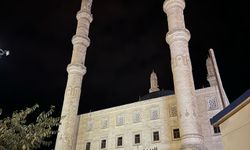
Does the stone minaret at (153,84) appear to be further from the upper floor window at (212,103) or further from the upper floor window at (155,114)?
the upper floor window at (212,103)

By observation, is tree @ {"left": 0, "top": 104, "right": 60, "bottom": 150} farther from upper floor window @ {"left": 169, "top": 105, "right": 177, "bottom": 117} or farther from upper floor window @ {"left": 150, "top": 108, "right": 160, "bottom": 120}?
upper floor window @ {"left": 150, "top": 108, "right": 160, "bottom": 120}

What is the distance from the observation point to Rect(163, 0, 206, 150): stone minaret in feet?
57.1

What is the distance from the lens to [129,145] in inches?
893

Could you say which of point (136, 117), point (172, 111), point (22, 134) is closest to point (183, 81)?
point (172, 111)

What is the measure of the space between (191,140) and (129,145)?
23.9ft

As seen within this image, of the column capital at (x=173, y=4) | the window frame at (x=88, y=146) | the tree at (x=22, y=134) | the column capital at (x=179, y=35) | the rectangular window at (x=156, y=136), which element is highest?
the column capital at (x=173, y=4)

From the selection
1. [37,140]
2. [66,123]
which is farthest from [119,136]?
[37,140]

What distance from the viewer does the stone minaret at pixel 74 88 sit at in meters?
22.9

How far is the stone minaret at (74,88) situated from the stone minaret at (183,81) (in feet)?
33.1

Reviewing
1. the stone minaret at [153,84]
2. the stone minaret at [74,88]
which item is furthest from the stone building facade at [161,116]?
the stone minaret at [153,84]

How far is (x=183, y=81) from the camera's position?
19.5m

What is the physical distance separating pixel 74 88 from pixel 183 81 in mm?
11501

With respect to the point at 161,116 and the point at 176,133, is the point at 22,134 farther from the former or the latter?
the point at 161,116

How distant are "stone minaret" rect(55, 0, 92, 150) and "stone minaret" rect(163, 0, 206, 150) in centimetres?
1010
